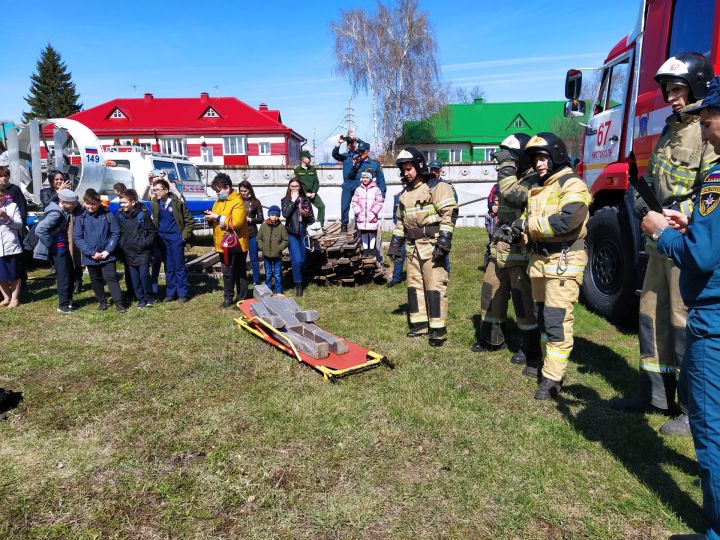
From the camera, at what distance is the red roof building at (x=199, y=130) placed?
125 feet

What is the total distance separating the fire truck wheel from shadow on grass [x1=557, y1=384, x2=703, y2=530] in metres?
1.95

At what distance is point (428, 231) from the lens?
216 inches

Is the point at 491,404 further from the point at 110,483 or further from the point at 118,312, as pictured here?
the point at 118,312

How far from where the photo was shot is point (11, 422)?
3.93 meters

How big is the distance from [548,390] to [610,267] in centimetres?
260

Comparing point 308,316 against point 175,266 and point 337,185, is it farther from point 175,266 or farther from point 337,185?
point 337,185

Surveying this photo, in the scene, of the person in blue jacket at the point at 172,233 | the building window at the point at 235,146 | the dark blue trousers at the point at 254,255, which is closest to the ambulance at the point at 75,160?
the person in blue jacket at the point at 172,233

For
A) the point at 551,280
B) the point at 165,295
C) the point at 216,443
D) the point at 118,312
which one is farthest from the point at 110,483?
the point at 165,295

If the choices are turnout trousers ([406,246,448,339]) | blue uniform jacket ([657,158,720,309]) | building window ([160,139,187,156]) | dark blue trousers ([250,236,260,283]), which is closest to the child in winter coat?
dark blue trousers ([250,236,260,283])

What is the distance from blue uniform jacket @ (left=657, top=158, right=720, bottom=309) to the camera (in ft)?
6.92

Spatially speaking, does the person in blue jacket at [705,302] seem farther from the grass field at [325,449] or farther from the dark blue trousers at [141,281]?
the dark blue trousers at [141,281]

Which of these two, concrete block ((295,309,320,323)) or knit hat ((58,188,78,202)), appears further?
knit hat ((58,188,78,202))

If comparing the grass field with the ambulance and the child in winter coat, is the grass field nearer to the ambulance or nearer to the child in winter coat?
the child in winter coat

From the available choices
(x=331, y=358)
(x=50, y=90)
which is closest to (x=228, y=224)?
(x=331, y=358)
